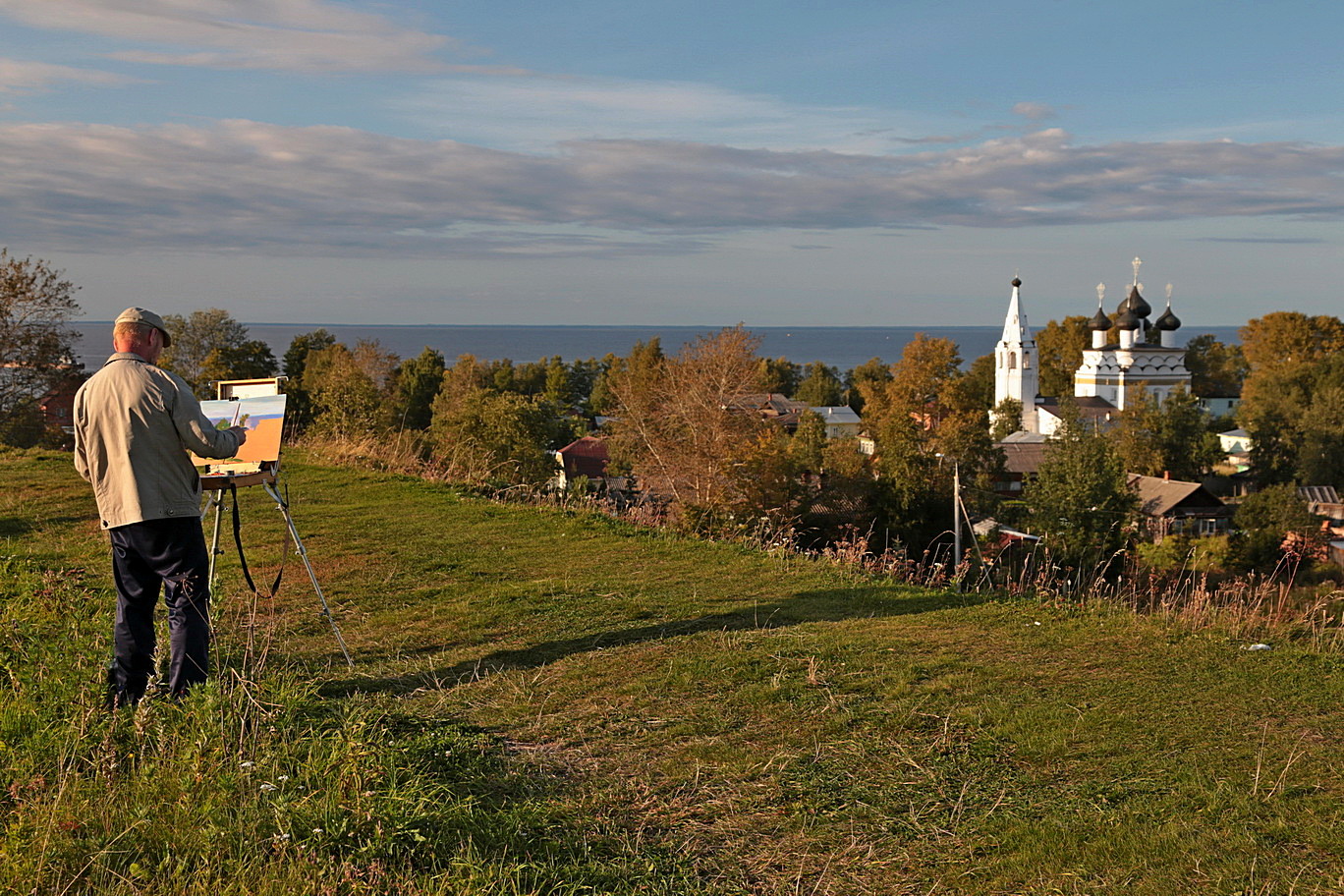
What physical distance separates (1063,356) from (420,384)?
6015cm

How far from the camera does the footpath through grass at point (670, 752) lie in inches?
152

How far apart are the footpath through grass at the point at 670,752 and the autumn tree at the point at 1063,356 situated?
306 ft

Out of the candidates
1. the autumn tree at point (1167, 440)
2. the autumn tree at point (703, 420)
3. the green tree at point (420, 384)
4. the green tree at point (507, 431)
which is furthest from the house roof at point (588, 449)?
the autumn tree at point (1167, 440)

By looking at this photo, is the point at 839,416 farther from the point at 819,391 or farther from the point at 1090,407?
the point at 1090,407

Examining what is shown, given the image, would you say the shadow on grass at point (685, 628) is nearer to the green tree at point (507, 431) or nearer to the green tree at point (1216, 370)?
the green tree at point (507, 431)

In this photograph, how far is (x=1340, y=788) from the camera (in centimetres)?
459

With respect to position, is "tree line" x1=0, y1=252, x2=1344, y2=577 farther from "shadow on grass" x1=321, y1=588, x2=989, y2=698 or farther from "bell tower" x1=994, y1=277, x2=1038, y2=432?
"bell tower" x1=994, y1=277, x2=1038, y2=432

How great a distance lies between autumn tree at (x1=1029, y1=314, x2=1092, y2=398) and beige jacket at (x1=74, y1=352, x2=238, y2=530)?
3791 inches

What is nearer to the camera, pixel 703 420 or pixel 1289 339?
pixel 703 420

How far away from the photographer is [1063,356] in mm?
96812

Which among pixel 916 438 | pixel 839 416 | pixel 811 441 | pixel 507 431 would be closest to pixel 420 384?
pixel 811 441

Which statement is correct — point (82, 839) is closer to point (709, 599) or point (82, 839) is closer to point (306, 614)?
point (306, 614)

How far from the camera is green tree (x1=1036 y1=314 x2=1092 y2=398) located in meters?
95.3

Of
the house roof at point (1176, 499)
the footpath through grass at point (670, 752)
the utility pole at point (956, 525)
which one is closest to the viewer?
the footpath through grass at point (670, 752)
